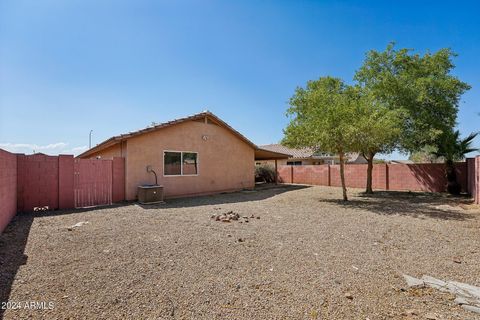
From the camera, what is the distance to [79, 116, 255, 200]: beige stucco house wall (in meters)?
11.2

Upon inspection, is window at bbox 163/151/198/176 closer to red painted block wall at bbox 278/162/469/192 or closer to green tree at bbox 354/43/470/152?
green tree at bbox 354/43/470/152

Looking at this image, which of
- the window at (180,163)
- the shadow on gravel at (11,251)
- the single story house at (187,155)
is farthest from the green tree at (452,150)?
the shadow on gravel at (11,251)

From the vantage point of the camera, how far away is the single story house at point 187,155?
11.2 meters

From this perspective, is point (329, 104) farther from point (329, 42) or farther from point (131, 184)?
point (131, 184)

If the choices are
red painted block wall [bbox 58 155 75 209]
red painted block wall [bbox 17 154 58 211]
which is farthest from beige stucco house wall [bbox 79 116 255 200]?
red painted block wall [bbox 17 154 58 211]

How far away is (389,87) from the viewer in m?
13.5

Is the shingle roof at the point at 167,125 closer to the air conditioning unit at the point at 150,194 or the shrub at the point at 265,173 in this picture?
the air conditioning unit at the point at 150,194

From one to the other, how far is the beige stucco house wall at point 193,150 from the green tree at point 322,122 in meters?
4.49

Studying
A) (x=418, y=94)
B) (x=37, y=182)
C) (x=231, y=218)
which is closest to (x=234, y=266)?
(x=231, y=218)

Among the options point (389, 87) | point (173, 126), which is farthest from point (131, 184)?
point (389, 87)

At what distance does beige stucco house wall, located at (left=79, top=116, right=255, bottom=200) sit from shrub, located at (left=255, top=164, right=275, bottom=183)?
6.69 metres

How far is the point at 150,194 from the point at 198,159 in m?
3.66

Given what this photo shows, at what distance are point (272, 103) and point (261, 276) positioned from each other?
15.9 m

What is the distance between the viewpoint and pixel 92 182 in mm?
10031
